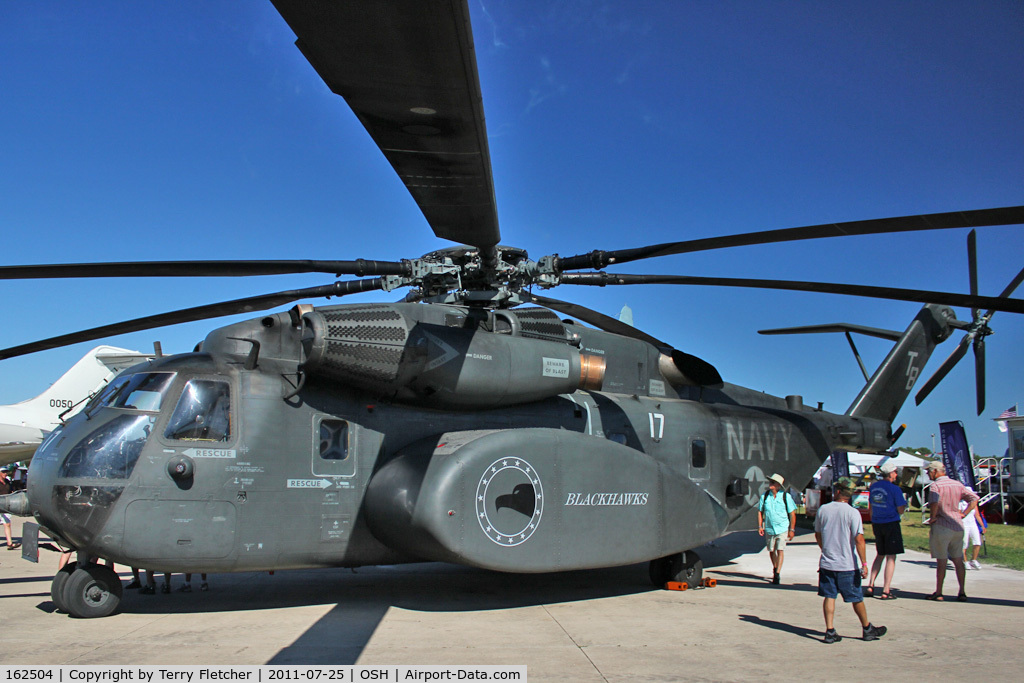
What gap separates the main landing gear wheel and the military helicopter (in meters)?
0.03

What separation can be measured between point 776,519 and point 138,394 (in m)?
8.30

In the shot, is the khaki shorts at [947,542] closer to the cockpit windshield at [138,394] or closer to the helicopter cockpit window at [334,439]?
the helicopter cockpit window at [334,439]

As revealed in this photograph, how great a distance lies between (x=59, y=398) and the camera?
28.0m

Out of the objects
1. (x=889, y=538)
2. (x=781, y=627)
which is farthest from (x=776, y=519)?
(x=781, y=627)

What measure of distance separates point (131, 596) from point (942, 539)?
9817 millimetres

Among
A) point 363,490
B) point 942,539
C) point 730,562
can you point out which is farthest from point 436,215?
point 730,562

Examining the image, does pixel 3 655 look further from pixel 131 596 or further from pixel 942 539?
pixel 942 539

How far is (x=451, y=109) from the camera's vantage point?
3914 mm

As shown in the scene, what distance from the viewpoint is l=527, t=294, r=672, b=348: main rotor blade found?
954cm

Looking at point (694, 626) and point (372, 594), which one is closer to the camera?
point (694, 626)

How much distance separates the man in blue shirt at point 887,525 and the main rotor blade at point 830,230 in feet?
14.3

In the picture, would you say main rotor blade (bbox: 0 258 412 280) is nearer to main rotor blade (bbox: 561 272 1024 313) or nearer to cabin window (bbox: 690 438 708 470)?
main rotor blade (bbox: 561 272 1024 313)

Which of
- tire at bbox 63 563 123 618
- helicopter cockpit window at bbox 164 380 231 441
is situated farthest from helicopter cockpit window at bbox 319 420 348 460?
tire at bbox 63 563 123 618

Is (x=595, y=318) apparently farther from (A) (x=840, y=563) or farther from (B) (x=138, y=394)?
(B) (x=138, y=394)
